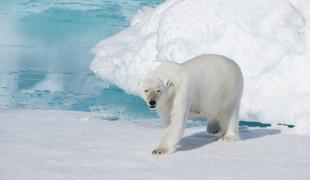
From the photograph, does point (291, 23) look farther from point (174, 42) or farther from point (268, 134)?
point (268, 134)

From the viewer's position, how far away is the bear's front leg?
11.5 feet

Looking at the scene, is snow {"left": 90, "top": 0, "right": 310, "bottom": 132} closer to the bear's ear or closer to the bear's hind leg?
the bear's hind leg

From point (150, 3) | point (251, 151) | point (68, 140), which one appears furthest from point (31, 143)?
point (150, 3)

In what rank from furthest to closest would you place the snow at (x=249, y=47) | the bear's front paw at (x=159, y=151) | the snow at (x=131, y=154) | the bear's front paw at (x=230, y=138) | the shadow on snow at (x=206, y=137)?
1. the snow at (x=249, y=47)
2. the bear's front paw at (x=230, y=138)
3. the shadow on snow at (x=206, y=137)
4. the bear's front paw at (x=159, y=151)
5. the snow at (x=131, y=154)

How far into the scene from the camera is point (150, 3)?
53.0ft

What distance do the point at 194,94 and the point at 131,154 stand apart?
57cm

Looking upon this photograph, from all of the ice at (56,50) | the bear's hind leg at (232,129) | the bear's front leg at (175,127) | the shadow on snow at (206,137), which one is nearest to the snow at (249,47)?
the ice at (56,50)

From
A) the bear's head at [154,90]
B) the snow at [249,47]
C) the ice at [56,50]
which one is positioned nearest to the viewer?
the bear's head at [154,90]

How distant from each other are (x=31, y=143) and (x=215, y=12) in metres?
5.20

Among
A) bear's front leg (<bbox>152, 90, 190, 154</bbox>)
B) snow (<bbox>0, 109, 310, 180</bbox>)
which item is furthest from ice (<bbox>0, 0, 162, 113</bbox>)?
bear's front leg (<bbox>152, 90, 190, 154</bbox>)

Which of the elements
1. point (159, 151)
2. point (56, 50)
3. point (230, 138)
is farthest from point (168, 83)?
point (56, 50)

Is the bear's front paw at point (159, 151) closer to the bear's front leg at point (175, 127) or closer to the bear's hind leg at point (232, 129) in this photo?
the bear's front leg at point (175, 127)

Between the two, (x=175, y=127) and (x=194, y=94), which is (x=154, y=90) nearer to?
(x=175, y=127)

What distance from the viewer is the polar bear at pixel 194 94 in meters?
3.47
